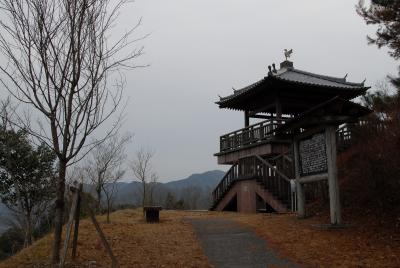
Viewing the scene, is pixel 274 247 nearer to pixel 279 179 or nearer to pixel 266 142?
pixel 279 179

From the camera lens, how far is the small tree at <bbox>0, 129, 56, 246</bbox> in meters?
19.3

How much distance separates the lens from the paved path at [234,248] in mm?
7902

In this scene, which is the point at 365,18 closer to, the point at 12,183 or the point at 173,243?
the point at 173,243

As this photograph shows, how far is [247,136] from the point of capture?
22047 mm

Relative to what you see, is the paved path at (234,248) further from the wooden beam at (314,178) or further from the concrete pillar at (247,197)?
the concrete pillar at (247,197)

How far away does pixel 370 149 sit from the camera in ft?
36.1

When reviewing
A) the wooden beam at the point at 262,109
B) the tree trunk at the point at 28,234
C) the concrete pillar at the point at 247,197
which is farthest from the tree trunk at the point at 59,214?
the wooden beam at the point at 262,109

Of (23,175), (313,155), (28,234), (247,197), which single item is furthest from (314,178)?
(23,175)

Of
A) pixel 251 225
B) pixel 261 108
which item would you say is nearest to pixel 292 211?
pixel 251 225

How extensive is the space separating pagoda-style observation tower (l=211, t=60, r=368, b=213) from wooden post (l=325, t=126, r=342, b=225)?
4.41 meters

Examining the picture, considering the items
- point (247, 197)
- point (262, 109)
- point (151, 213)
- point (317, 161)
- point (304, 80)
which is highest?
point (304, 80)

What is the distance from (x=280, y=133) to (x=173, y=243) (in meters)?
5.20

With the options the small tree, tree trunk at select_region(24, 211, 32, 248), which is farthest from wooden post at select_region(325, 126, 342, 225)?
the small tree

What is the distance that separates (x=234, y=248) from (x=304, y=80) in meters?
14.6
